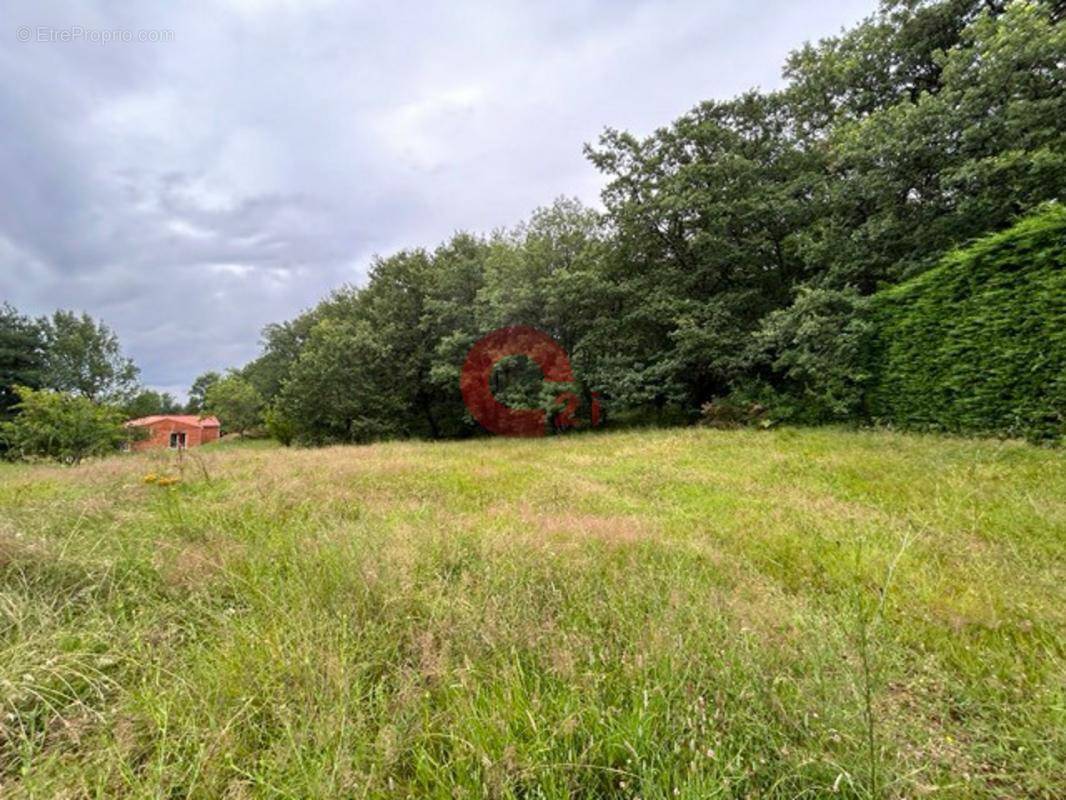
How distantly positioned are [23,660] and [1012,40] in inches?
603

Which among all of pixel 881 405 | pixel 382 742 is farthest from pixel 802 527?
pixel 881 405

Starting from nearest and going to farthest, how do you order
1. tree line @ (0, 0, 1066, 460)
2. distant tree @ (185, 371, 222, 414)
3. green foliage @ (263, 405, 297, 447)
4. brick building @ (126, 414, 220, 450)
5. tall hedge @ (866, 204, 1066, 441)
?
tall hedge @ (866, 204, 1066, 441), tree line @ (0, 0, 1066, 460), green foliage @ (263, 405, 297, 447), brick building @ (126, 414, 220, 450), distant tree @ (185, 371, 222, 414)

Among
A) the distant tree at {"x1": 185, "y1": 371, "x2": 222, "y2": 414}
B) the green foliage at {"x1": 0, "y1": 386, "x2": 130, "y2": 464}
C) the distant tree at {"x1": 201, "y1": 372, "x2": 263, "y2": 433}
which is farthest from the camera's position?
the distant tree at {"x1": 185, "y1": 371, "x2": 222, "y2": 414}

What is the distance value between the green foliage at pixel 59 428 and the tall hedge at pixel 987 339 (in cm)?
2372

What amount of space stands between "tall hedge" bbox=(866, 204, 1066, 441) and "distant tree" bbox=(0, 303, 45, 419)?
46.5 metres

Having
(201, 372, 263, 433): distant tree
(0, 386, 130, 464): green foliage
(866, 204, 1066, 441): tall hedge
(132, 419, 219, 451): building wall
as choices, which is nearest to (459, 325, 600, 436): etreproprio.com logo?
(866, 204, 1066, 441): tall hedge

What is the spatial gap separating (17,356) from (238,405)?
13657 mm

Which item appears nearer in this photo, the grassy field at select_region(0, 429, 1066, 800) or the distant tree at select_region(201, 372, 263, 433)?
the grassy field at select_region(0, 429, 1066, 800)

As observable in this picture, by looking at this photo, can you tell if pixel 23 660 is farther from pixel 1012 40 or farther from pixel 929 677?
pixel 1012 40

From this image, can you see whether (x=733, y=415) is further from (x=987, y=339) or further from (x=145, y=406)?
(x=145, y=406)

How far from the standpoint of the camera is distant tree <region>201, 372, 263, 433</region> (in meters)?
34.6

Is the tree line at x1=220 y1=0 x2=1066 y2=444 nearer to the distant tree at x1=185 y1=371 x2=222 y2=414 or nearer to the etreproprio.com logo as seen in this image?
the etreproprio.com logo

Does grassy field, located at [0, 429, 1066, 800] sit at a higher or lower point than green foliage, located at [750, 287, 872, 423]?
lower

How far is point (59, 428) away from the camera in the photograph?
570 inches
